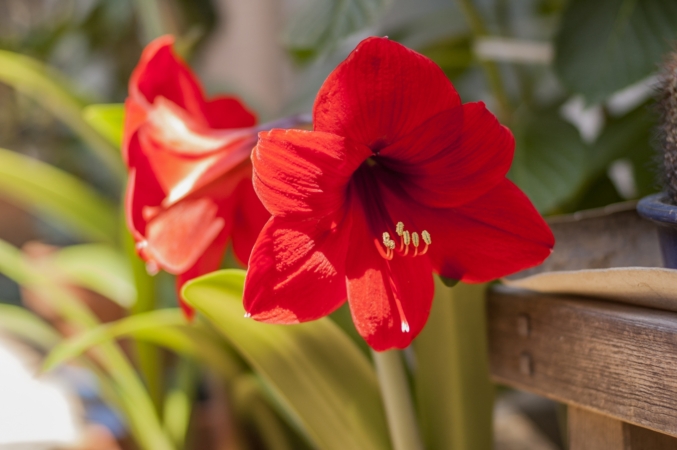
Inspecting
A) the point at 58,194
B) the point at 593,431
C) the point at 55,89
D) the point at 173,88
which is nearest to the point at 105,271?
the point at 58,194

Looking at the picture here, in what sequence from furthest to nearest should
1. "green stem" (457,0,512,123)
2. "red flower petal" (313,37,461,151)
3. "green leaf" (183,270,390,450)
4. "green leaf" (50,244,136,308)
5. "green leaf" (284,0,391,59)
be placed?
"green leaf" (50,244,136,308) → "green stem" (457,0,512,123) → "green leaf" (284,0,391,59) → "green leaf" (183,270,390,450) → "red flower petal" (313,37,461,151)

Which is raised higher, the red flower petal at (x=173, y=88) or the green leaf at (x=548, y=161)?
the red flower petal at (x=173, y=88)

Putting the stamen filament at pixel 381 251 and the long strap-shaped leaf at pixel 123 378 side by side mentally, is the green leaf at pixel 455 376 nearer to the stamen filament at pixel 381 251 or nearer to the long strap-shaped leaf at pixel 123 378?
the stamen filament at pixel 381 251

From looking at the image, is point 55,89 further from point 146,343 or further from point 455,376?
point 455,376

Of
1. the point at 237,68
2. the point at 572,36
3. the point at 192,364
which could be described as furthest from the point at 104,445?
the point at 237,68

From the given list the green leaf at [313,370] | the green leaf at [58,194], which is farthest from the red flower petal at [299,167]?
the green leaf at [58,194]

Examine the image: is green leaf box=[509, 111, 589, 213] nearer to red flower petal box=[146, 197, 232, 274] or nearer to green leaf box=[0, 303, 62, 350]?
red flower petal box=[146, 197, 232, 274]

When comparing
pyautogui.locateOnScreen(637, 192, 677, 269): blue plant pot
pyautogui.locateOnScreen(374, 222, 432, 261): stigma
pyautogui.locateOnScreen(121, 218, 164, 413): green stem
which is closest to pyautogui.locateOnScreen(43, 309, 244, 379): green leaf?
pyautogui.locateOnScreen(121, 218, 164, 413): green stem
